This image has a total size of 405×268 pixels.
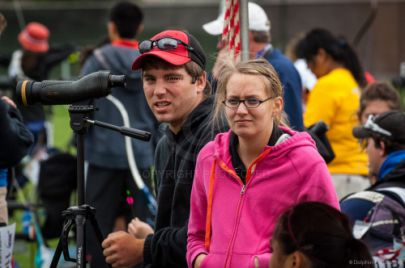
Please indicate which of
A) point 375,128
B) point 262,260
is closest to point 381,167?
point 375,128

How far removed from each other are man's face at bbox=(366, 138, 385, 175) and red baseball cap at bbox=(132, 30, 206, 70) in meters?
1.19

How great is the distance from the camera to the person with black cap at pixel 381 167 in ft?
14.1

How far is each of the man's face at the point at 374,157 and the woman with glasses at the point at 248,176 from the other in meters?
1.24

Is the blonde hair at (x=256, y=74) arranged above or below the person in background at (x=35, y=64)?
above

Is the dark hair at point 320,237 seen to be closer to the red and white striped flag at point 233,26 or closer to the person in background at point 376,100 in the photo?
the red and white striped flag at point 233,26

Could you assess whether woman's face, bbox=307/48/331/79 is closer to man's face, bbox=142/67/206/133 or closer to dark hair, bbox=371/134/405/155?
dark hair, bbox=371/134/405/155

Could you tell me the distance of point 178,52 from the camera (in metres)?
4.06

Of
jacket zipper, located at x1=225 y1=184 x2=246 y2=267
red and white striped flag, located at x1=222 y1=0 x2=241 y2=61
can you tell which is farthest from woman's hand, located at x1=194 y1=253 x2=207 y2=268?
red and white striped flag, located at x1=222 y1=0 x2=241 y2=61

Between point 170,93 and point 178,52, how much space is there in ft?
0.62

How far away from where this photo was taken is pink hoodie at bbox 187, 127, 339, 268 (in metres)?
3.42

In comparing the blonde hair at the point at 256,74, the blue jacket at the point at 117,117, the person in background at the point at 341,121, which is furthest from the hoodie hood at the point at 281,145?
the blue jacket at the point at 117,117

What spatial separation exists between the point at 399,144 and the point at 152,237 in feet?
5.10

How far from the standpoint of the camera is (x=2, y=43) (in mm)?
19859

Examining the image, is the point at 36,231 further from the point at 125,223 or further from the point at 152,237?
the point at 152,237
